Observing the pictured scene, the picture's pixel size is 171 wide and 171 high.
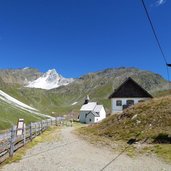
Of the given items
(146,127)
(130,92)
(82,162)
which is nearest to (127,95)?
(130,92)

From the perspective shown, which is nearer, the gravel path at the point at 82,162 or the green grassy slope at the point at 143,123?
the gravel path at the point at 82,162

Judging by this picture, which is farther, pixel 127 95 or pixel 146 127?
pixel 127 95

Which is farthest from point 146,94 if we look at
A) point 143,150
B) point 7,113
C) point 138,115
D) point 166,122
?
point 7,113

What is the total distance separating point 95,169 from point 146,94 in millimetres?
51221

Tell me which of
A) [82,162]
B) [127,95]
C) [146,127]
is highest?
[127,95]

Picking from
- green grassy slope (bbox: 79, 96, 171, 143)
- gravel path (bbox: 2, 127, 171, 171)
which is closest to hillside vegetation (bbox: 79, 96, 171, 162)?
green grassy slope (bbox: 79, 96, 171, 143)

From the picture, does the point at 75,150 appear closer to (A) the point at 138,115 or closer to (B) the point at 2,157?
(B) the point at 2,157

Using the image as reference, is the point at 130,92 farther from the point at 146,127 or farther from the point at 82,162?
the point at 82,162

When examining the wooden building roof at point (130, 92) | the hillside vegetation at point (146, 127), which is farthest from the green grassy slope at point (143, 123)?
the wooden building roof at point (130, 92)

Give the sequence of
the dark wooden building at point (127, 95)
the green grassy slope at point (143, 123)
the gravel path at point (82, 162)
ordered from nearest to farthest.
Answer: the gravel path at point (82, 162) < the green grassy slope at point (143, 123) < the dark wooden building at point (127, 95)

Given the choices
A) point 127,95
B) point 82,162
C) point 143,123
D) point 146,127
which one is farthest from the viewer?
point 127,95

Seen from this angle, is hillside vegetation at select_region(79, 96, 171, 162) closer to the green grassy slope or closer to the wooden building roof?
the green grassy slope

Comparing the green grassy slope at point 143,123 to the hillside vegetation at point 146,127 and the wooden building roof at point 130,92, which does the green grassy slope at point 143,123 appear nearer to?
the hillside vegetation at point 146,127

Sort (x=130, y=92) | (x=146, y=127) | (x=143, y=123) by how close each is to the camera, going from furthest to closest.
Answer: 1. (x=130, y=92)
2. (x=143, y=123)
3. (x=146, y=127)
